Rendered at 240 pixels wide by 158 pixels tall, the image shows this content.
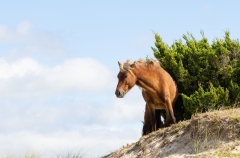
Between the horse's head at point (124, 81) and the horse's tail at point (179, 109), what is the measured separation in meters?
3.42

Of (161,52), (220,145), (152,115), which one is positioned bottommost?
(220,145)

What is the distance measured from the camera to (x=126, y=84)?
54.4 feet

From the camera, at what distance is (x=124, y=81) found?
1655cm

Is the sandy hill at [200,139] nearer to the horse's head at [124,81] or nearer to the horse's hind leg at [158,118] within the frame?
the horse's head at [124,81]

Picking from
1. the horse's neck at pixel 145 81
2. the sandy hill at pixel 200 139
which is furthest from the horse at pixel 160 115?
the sandy hill at pixel 200 139

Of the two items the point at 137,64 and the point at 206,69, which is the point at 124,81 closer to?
the point at 137,64

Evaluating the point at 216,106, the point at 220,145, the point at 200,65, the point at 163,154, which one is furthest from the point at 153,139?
the point at 200,65

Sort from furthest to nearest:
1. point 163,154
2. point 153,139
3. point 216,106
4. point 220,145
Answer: point 216,106 < point 153,139 < point 163,154 < point 220,145

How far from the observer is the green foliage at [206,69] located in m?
19.3

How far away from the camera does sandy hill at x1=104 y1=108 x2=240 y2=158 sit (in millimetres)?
12859

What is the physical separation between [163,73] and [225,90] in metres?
3.38

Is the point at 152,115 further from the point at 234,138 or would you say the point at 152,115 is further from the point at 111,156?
the point at 234,138

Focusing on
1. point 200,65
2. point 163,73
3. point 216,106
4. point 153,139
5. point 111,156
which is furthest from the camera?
point 200,65

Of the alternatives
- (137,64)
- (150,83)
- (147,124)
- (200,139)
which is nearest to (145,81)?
(150,83)
